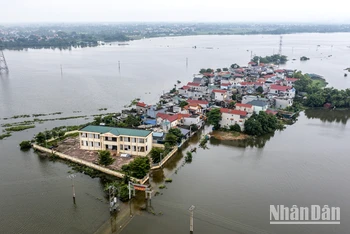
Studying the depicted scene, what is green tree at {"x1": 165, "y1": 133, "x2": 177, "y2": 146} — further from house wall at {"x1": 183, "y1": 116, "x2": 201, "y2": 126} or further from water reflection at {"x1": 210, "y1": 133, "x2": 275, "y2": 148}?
house wall at {"x1": 183, "y1": 116, "x2": 201, "y2": 126}

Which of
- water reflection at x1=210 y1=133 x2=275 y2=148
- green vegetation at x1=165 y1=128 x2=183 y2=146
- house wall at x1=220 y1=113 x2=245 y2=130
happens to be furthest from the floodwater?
house wall at x1=220 y1=113 x2=245 y2=130

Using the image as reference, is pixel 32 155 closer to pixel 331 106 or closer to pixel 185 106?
pixel 185 106

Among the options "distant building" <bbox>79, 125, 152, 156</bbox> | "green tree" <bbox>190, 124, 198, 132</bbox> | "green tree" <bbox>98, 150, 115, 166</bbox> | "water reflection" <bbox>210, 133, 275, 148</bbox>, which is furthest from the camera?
"green tree" <bbox>190, 124, 198, 132</bbox>

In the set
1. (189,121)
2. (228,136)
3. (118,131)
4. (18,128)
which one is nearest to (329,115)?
(228,136)

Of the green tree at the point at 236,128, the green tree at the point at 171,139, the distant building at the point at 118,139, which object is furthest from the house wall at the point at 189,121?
the distant building at the point at 118,139

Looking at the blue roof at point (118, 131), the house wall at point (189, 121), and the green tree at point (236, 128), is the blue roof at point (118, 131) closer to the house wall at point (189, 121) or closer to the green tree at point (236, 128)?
the house wall at point (189, 121)

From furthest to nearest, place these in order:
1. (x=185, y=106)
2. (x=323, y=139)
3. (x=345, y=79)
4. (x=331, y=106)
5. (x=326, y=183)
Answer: (x=345, y=79)
(x=331, y=106)
(x=185, y=106)
(x=323, y=139)
(x=326, y=183)

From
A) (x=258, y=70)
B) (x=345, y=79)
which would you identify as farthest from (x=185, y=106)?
(x=345, y=79)
